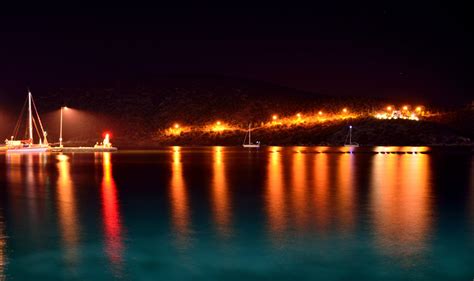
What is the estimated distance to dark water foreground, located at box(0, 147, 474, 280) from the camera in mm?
10352

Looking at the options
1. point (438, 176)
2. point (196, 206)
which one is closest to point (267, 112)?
Answer: point (438, 176)

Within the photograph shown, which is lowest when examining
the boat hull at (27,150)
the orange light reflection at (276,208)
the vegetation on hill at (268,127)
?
the orange light reflection at (276,208)

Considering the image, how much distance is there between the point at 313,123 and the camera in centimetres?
14238

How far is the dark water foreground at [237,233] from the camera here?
34.0 ft

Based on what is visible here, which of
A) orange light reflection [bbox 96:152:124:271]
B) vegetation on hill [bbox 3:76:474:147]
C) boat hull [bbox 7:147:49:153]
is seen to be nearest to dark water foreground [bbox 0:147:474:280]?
orange light reflection [bbox 96:152:124:271]

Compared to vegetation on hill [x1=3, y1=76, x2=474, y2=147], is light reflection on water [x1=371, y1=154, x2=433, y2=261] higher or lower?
lower

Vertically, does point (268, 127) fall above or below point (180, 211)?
above

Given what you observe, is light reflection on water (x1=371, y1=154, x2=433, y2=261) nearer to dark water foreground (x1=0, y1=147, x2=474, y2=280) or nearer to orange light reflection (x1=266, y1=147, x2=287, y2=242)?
dark water foreground (x1=0, y1=147, x2=474, y2=280)

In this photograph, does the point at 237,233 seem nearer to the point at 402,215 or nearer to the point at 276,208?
the point at 276,208

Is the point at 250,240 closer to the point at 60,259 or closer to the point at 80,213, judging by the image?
the point at 60,259

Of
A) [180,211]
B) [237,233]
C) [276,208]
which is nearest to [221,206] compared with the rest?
[180,211]

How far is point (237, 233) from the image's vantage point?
13.7 meters

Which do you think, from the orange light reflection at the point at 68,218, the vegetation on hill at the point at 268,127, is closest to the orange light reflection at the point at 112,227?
the orange light reflection at the point at 68,218

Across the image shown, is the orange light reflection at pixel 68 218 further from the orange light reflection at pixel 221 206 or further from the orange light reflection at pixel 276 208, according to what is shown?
the orange light reflection at pixel 276 208
